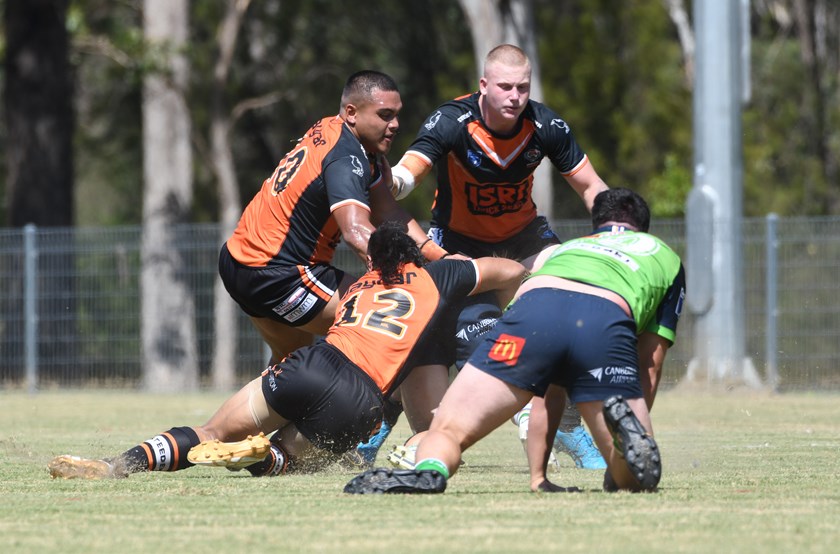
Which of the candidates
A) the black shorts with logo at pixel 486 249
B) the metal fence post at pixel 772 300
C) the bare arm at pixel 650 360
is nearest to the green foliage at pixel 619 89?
the metal fence post at pixel 772 300

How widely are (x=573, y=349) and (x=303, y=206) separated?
2349mm

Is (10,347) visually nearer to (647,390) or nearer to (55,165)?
(55,165)

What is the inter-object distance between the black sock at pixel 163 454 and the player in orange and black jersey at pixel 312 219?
3.61ft

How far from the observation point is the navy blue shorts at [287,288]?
806 cm

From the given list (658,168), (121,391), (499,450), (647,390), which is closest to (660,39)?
(658,168)

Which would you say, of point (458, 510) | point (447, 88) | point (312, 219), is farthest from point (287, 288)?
point (447, 88)

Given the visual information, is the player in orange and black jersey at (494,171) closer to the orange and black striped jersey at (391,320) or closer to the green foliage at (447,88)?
the orange and black striped jersey at (391,320)

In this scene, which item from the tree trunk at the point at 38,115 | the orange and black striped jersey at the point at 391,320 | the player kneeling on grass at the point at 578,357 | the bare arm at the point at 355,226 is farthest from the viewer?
the tree trunk at the point at 38,115

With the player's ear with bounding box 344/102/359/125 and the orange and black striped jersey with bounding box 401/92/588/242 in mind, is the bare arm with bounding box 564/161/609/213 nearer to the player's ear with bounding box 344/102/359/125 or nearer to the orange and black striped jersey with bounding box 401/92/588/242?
the orange and black striped jersey with bounding box 401/92/588/242

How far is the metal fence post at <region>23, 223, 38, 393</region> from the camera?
18.5 m

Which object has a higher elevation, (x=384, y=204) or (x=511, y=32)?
(x=511, y=32)

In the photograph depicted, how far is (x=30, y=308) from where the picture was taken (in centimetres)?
1845

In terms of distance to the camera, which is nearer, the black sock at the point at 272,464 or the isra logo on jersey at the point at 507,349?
the isra logo on jersey at the point at 507,349

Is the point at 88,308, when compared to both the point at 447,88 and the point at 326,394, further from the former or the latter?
the point at 447,88
